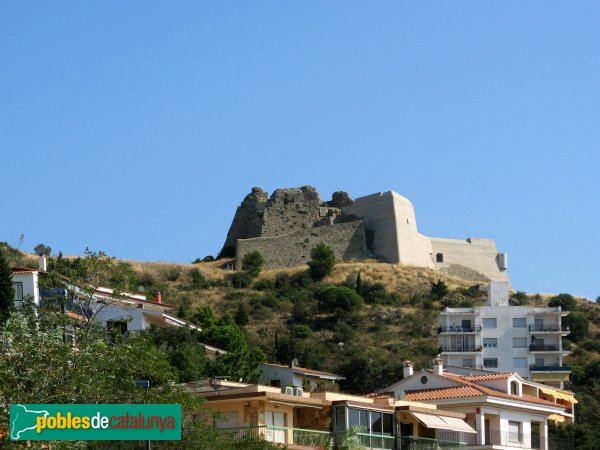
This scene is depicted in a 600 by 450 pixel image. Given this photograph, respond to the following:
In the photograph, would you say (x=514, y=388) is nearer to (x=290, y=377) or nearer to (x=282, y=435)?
(x=290, y=377)

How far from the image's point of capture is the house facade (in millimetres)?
40000

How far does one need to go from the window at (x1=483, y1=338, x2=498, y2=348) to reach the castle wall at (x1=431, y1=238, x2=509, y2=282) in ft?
106

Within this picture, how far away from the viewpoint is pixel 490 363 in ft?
300

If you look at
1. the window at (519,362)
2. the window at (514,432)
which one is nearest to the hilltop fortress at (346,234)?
the window at (519,362)

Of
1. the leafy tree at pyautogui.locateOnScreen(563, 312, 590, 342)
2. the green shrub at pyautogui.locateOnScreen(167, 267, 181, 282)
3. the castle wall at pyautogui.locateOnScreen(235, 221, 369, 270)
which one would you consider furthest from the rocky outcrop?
the leafy tree at pyautogui.locateOnScreen(563, 312, 590, 342)

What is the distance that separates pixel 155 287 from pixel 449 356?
2466cm

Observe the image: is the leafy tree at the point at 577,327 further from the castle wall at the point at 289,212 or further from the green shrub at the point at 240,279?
the castle wall at the point at 289,212

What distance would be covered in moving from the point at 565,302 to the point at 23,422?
83165 millimetres

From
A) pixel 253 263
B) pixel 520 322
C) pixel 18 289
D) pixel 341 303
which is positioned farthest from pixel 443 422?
pixel 253 263

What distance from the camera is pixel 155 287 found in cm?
10344

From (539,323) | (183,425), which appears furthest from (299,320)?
(183,425)

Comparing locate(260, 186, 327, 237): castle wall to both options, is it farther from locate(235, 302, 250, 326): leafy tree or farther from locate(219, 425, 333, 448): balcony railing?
locate(219, 425, 333, 448): balcony railing

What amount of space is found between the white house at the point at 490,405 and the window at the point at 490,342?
38360 mm

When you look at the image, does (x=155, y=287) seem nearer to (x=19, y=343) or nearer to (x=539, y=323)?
(x=539, y=323)
